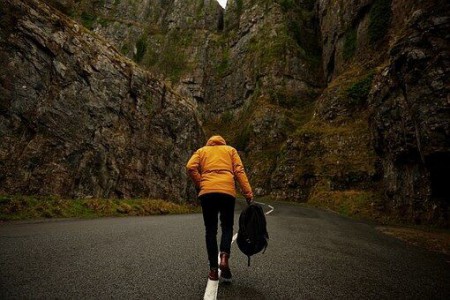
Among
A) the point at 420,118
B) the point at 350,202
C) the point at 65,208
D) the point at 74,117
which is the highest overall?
the point at 74,117

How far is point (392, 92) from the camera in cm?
1986

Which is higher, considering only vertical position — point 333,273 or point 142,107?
point 142,107

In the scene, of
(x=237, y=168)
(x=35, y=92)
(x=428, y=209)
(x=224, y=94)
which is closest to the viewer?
(x=237, y=168)

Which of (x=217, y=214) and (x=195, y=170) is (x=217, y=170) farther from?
(x=217, y=214)

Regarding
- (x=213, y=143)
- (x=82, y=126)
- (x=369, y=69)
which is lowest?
(x=213, y=143)

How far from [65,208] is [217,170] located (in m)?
10.9

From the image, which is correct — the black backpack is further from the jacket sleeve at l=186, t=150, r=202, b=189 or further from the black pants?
the jacket sleeve at l=186, t=150, r=202, b=189

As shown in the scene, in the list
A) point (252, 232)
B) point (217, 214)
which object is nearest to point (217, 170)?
point (217, 214)

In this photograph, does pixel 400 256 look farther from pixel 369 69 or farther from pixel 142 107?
pixel 369 69

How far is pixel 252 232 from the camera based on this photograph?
4934mm

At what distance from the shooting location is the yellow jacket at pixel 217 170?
4.87m

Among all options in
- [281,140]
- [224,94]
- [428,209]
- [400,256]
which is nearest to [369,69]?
[281,140]

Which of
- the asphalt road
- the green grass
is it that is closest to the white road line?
the asphalt road

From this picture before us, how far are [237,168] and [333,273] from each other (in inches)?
93.8
